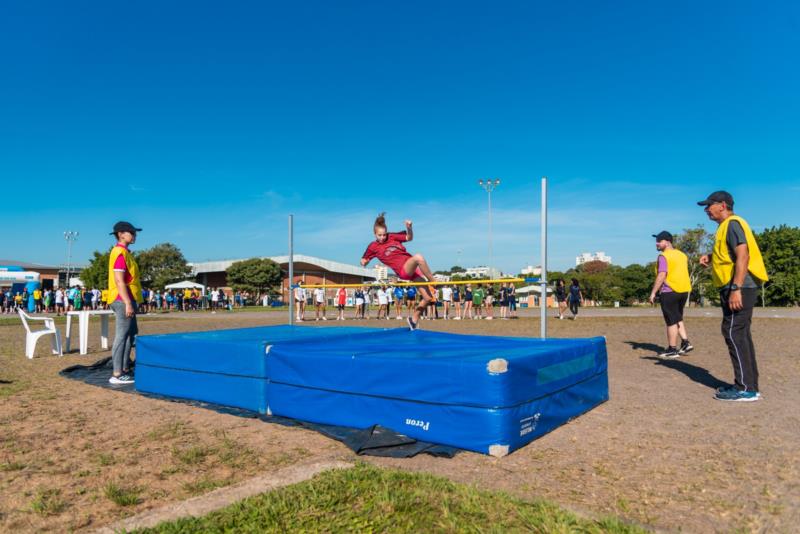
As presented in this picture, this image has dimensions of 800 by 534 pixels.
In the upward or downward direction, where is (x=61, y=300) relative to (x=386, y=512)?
upward

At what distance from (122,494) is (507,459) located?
2.35 m

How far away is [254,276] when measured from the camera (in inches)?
2559

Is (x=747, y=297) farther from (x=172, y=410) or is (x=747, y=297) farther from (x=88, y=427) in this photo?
(x=88, y=427)

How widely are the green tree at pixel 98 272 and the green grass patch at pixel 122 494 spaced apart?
66398 mm

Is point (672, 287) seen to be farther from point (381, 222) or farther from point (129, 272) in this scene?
point (129, 272)

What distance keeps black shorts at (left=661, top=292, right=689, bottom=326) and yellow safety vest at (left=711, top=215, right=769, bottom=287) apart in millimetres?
2726

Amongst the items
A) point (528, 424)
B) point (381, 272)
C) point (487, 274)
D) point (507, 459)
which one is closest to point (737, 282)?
point (528, 424)

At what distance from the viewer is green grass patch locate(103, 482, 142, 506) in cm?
280

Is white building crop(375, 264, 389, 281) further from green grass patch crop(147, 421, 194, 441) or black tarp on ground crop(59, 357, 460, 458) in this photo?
green grass patch crop(147, 421, 194, 441)

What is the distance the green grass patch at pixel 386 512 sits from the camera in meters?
2.39

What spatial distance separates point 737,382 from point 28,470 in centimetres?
611

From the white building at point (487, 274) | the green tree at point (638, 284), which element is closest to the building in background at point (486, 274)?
the white building at point (487, 274)

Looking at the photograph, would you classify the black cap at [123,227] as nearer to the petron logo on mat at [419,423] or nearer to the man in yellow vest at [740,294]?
the petron logo on mat at [419,423]

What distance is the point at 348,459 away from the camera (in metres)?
3.50
